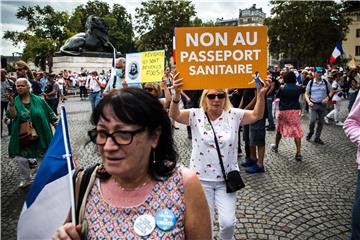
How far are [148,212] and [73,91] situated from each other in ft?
83.0

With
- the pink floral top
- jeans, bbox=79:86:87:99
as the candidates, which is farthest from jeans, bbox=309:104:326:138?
jeans, bbox=79:86:87:99

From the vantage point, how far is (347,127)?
8.94ft

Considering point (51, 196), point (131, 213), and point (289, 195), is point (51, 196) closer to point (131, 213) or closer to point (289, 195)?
point (131, 213)

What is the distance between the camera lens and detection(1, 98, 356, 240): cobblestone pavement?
3732 millimetres

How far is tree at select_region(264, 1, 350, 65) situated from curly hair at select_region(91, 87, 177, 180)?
141 feet

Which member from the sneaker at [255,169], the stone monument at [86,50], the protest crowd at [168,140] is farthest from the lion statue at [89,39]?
the sneaker at [255,169]

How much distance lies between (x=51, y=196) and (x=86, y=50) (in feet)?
84.6

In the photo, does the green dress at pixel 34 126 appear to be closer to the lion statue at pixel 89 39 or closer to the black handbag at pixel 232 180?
the black handbag at pixel 232 180

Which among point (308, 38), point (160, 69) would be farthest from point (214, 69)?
point (308, 38)

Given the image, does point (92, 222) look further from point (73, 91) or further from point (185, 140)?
point (73, 91)

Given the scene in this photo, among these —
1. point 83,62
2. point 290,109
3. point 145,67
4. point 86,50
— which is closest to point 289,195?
point 290,109

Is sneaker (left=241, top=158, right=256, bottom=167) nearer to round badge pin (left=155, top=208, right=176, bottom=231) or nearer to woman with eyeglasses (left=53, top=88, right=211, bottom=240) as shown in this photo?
woman with eyeglasses (left=53, top=88, right=211, bottom=240)

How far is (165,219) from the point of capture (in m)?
1.58

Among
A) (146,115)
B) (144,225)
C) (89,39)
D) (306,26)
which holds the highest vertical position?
(306,26)
